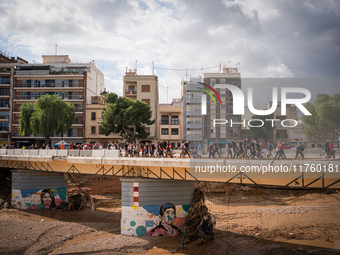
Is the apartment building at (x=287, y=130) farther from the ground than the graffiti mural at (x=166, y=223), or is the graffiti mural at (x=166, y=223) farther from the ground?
the apartment building at (x=287, y=130)

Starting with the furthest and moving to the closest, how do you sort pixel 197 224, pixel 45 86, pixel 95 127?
pixel 45 86
pixel 95 127
pixel 197 224

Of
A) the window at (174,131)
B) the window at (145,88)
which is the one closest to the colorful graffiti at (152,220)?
the window at (174,131)

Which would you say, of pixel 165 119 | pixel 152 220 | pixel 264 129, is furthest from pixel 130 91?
pixel 264 129

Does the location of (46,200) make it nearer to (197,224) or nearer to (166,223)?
(166,223)

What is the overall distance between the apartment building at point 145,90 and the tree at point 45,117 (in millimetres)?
13067

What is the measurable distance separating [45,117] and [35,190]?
21.2 m

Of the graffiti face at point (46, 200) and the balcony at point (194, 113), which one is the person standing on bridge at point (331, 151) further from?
the balcony at point (194, 113)

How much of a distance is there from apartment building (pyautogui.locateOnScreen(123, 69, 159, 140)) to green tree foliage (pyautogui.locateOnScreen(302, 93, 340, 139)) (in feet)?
145

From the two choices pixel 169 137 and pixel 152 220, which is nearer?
pixel 152 220

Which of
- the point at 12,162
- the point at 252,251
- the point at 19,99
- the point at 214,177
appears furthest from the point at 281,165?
the point at 19,99

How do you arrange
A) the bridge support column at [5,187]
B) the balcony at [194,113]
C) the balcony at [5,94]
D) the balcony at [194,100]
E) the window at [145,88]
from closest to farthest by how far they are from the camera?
the bridge support column at [5,187]
the balcony at [194,100]
the balcony at [194,113]
the window at [145,88]
the balcony at [5,94]

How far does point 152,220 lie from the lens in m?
21.3

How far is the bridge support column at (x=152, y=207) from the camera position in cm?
2131

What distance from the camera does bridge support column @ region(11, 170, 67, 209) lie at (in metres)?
34.9
